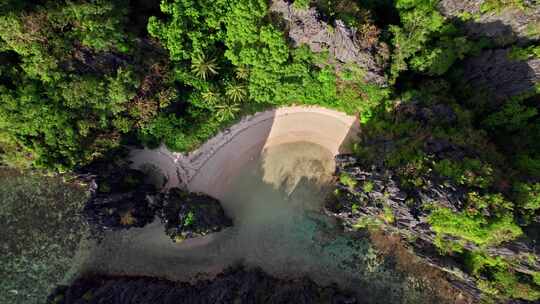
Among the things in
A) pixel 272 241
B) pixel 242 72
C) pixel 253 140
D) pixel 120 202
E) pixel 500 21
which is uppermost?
pixel 500 21

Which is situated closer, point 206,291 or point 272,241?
point 206,291

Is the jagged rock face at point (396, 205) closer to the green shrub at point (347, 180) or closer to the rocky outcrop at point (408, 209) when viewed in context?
the rocky outcrop at point (408, 209)

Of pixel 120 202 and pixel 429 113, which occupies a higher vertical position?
pixel 429 113

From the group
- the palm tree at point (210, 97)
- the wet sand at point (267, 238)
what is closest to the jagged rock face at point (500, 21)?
the wet sand at point (267, 238)

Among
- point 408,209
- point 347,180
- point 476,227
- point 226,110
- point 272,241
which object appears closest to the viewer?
point 476,227

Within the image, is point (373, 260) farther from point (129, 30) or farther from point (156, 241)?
point (129, 30)

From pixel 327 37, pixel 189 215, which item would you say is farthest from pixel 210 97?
pixel 327 37

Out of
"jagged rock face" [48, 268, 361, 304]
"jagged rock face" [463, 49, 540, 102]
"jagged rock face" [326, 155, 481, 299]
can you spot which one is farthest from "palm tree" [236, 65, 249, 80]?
"jagged rock face" [463, 49, 540, 102]

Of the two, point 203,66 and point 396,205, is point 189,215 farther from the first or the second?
point 396,205

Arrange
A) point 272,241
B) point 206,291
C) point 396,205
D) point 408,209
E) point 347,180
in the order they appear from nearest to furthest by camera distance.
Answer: point 408,209, point 396,205, point 347,180, point 206,291, point 272,241
